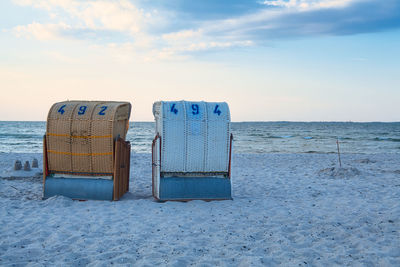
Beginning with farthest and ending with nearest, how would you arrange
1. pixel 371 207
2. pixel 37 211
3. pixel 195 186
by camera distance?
pixel 195 186 < pixel 371 207 < pixel 37 211

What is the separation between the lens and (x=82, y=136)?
324 inches

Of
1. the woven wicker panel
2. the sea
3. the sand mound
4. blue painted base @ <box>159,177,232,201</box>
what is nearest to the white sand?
the sand mound

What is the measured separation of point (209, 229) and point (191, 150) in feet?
7.99

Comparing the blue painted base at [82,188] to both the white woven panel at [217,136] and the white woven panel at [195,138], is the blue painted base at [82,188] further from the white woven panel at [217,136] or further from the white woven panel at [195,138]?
the white woven panel at [217,136]

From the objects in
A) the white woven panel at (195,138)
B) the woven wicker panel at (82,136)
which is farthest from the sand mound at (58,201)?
the white woven panel at (195,138)

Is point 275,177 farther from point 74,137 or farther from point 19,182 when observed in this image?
point 19,182

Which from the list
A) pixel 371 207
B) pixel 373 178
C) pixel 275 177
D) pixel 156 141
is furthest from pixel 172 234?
pixel 373 178

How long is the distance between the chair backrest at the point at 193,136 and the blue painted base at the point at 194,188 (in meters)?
0.23

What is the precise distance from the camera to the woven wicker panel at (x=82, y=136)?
321 inches

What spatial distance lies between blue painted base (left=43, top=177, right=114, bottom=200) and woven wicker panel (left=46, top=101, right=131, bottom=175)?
0.25 meters

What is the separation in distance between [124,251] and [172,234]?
3.57 ft

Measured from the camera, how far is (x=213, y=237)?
5816mm

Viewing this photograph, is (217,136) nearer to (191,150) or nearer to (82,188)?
(191,150)

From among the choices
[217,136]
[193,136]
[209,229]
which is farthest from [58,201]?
[217,136]
